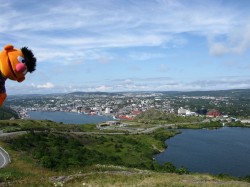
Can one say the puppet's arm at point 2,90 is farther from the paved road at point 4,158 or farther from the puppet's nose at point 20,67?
the paved road at point 4,158

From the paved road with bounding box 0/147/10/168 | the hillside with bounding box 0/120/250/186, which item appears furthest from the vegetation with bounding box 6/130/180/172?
the paved road with bounding box 0/147/10/168

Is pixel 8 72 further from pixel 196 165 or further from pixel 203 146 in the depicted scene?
pixel 203 146

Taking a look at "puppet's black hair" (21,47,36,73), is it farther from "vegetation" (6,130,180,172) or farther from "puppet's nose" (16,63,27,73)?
"vegetation" (6,130,180,172)

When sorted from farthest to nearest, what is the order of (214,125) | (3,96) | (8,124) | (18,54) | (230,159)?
(214,125), (8,124), (230,159), (3,96), (18,54)

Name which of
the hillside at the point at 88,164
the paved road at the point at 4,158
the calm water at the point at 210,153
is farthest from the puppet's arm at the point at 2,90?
the calm water at the point at 210,153

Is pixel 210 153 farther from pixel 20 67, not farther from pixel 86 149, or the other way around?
pixel 20 67

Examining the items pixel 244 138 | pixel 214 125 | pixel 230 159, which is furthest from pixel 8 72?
pixel 214 125
